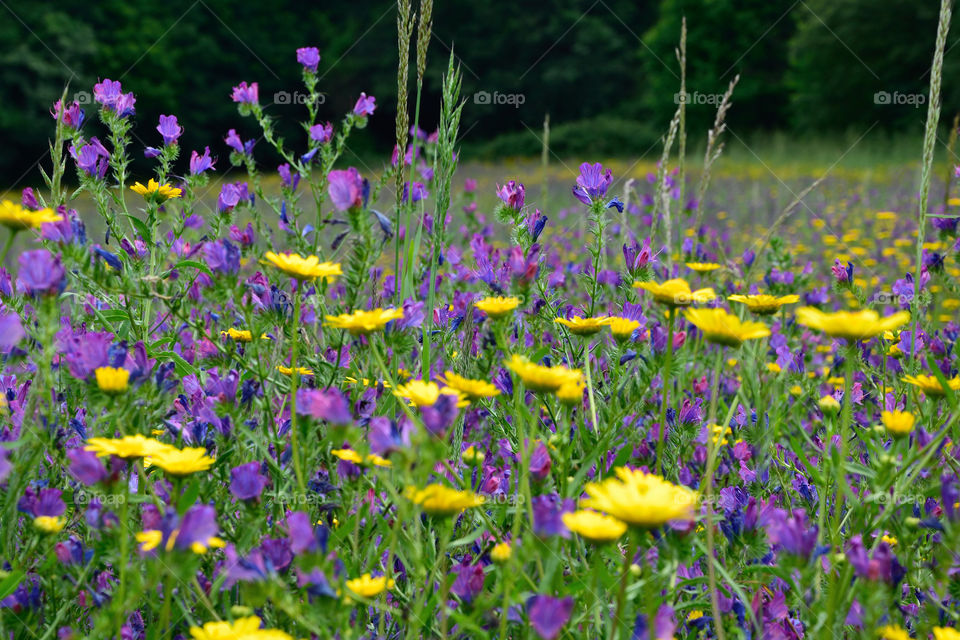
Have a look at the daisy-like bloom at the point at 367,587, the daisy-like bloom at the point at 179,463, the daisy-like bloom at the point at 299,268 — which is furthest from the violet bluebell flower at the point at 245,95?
the daisy-like bloom at the point at 367,587

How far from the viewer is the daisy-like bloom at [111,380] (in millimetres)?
885

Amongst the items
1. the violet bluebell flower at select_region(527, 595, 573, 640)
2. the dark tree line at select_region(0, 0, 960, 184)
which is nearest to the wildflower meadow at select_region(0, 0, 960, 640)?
the violet bluebell flower at select_region(527, 595, 573, 640)

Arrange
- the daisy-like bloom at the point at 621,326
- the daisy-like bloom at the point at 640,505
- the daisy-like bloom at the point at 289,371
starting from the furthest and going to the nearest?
the daisy-like bloom at the point at 289,371
the daisy-like bloom at the point at 621,326
the daisy-like bloom at the point at 640,505

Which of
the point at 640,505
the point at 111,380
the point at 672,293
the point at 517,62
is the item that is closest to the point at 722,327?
the point at 672,293

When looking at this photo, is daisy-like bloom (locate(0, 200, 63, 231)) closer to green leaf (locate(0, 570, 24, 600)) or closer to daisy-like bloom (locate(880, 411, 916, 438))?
green leaf (locate(0, 570, 24, 600))

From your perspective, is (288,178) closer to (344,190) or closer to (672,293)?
(344,190)

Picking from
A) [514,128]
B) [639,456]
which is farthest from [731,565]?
[514,128]

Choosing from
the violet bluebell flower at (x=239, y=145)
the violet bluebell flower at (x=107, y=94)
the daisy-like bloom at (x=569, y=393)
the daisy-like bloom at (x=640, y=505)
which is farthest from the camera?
the violet bluebell flower at (x=239, y=145)

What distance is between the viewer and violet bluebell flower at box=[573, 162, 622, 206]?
1.45 metres

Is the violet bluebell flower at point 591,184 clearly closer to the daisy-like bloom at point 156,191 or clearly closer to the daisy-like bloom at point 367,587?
the daisy-like bloom at point 156,191

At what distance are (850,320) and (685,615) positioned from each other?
A: 52cm

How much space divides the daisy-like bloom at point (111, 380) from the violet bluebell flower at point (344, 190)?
0.34m

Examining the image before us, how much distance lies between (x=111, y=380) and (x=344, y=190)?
1.22 feet

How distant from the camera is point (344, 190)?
1.02 meters
